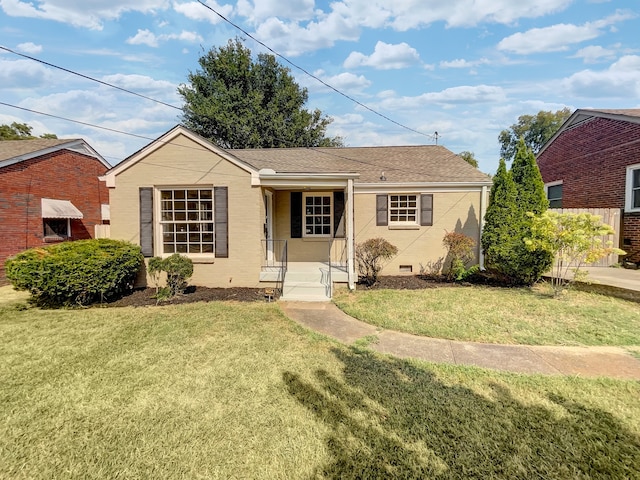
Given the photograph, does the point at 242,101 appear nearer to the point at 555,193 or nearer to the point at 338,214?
the point at 338,214

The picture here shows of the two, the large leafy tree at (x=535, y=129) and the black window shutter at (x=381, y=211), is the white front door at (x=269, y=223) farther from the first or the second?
the large leafy tree at (x=535, y=129)

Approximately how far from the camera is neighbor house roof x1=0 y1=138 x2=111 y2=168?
35.3ft

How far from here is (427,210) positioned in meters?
10.2

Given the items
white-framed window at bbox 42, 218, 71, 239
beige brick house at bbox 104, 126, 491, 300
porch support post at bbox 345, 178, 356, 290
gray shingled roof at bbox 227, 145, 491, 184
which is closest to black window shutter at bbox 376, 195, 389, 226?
beige brick house at bbox 104, 126, 491, 300

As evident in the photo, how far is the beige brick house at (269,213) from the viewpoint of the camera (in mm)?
8375

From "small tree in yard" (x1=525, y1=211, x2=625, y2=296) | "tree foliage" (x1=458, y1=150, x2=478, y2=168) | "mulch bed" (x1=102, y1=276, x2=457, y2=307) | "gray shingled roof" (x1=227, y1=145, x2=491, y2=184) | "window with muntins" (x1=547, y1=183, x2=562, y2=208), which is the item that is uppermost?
"tree foliage" (x1=458, y1=150, x2=478, y2=168)

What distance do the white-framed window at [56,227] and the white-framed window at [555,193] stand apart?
21.2 metres

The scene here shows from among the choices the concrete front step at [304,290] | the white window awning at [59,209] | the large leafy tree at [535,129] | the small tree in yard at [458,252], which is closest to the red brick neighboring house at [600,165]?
the small tree in yard at [458,252]

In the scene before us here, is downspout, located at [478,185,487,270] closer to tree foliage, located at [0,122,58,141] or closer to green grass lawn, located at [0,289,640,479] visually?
green grass lawn, located at [0,289,640,479]

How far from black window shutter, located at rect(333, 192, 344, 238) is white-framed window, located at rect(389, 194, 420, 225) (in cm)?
163

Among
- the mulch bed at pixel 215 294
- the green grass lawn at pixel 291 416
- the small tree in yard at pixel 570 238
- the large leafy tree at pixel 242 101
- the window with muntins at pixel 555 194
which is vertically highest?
the large leafy tree at pixel 242 101

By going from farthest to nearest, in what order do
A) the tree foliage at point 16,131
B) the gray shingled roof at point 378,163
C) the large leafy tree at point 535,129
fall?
the large leafy tree at point 535,129 → the tree foliage at point 16,131 → the gray shingled roof at point 378,163

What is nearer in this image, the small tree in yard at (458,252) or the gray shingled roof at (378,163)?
the small tree in yard at (458,252)

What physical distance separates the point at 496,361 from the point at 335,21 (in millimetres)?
9622
